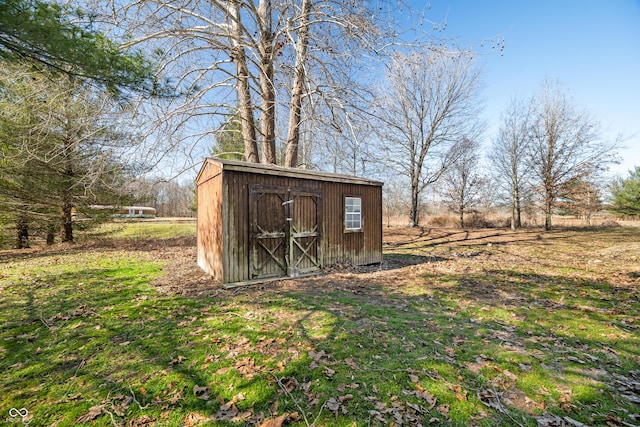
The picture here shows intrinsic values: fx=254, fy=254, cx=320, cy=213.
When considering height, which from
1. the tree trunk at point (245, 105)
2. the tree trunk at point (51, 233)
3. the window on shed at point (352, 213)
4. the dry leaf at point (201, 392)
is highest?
the tree trunk at point (245, 105)

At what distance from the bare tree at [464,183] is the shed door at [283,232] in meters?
19.5

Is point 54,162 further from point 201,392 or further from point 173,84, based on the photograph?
point 201,392

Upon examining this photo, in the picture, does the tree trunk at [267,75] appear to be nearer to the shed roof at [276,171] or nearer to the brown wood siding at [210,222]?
the shed roof at [276,171]

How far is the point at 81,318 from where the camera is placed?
4.43 metres

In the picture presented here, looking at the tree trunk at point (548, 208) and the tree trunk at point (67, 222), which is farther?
the tree trunk at point (548, 208)

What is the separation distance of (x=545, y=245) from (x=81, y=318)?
18.5 metres

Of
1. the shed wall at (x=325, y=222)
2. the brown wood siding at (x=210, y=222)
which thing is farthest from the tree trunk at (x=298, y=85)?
the brown wood siding at (x=210, y=222)

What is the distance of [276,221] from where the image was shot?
7.31 m

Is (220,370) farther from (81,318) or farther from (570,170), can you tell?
(570,170)

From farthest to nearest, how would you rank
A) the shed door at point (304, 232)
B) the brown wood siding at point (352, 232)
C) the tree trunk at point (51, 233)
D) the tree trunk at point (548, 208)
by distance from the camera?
1. the tree trunk at point (548, 208)
2. the tree trunk at point (51, 233)
3. the brown wood siding at point (352, 232)
4. the shed door at point (304, 232)

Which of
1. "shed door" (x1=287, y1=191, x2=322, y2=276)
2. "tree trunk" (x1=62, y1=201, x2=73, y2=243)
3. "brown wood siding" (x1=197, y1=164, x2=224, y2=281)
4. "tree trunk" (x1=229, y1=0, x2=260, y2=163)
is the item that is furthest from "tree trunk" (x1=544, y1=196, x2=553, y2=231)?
"tree trunk" (x1=62, y1=201, x2=73, y2=243)

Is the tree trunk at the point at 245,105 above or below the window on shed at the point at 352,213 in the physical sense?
above

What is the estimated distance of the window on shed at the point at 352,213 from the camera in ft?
29.3

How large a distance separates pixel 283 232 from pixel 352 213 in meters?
2.85
